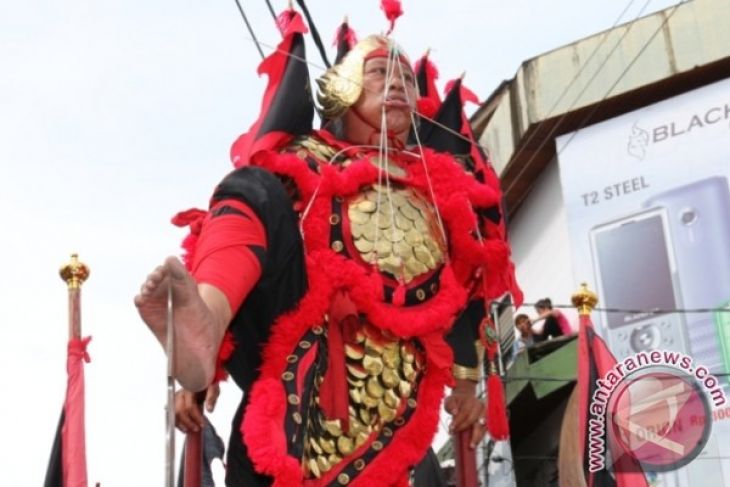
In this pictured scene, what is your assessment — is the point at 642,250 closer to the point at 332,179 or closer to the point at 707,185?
the point at 707,185

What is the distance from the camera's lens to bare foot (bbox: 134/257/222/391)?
3.79 m

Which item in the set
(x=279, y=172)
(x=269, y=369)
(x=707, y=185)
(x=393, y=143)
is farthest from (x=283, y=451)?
(x=707, y=185)

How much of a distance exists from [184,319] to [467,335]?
1436mm

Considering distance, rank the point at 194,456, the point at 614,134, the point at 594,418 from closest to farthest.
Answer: the point at 194,456, the point at 594,418, the point at 614,134

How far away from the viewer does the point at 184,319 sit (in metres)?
3.92

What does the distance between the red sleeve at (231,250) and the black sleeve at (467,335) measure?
0.93 m

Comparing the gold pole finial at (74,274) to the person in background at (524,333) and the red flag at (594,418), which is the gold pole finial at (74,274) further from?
the person in background at (524,333)

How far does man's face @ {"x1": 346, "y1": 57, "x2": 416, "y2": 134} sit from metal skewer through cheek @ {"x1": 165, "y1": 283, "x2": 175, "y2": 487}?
4.65 ft

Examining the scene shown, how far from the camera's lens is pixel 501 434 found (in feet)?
16.2

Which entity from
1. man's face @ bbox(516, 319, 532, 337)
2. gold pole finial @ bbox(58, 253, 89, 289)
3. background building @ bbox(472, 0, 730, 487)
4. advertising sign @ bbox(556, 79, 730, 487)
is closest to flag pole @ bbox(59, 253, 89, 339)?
gold pole finial @ bbox(58, 253, 89, 289)

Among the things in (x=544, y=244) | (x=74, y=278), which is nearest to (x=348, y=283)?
(x=74, y=278)

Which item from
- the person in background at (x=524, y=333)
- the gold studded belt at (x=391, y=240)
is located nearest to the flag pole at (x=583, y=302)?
the gold studded belt at (x=391, y=240)

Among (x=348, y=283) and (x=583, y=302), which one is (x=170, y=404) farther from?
(x=583, y=302)

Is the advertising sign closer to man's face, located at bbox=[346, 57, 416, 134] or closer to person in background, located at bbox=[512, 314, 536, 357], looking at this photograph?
person in background, located at bbox=[512, 314, 536, 357]
